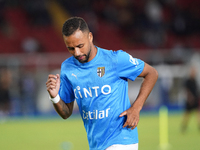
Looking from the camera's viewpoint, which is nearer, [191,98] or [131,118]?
[131,118]

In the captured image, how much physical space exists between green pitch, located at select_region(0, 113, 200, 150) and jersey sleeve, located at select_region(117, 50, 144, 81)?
6246mm

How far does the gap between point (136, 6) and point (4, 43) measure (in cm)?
988

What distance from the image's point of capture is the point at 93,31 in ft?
79.2

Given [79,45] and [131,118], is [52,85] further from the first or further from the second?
[131,118]

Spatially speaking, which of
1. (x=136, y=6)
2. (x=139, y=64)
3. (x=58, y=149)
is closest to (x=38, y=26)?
(x=136, y=6)

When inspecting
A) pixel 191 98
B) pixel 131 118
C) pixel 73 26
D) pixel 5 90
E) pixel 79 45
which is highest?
pixel 73 26

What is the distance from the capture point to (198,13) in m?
25.4

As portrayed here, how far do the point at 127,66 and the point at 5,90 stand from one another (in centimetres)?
1564

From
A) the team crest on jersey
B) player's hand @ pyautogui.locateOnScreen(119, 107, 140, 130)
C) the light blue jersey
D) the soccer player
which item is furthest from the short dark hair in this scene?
player's hand @ pyautogui.locateOnScreen(119, 107, 140, 130)

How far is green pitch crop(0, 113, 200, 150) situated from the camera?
1113 centimetres

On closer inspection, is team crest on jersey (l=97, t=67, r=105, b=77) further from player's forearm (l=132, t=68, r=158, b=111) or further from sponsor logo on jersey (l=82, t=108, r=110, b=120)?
player's forearm (l=132, t=68, r=158, b=111)

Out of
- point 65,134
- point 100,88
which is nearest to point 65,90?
point 100,88

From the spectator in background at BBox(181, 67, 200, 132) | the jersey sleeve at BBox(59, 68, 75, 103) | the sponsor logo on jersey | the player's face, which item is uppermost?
the player's face

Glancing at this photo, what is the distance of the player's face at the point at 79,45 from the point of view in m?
4.20
